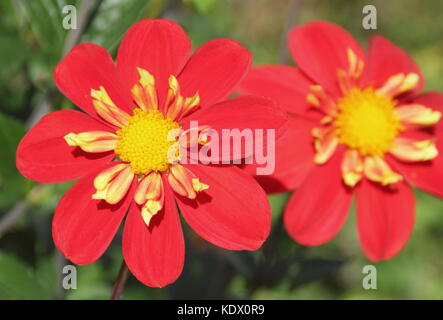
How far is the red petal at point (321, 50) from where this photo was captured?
4.06 feet

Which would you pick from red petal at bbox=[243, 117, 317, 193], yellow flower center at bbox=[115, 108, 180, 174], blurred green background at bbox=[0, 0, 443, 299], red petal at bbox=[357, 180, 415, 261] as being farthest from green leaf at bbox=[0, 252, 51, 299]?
red petal at bbox=[357, 180, 415, 261]

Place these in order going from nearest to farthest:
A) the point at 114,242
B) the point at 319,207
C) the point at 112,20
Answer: the point at 319,207 < the point at 112,20 < the point at 114,242

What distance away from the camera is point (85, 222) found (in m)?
0.95

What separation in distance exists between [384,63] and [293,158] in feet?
1.17

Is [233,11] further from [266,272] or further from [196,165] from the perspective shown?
[196,165]

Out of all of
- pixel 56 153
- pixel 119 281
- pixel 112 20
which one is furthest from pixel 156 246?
pixel 112 20

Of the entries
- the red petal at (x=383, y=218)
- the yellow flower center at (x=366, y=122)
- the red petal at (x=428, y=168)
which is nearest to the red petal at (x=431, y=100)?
the red petal at (x=428, y=168)

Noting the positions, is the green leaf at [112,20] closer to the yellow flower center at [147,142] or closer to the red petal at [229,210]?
the yellow flower center at [147,142]

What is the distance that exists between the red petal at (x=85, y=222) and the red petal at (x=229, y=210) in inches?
4.6

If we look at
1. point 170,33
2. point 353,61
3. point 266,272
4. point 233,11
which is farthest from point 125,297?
point 233,11

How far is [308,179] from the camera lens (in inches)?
47.0

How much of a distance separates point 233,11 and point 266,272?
1562mm

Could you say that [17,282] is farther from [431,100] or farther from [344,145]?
[431,100]

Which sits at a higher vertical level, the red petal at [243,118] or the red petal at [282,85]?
the red petal at [282,85]
